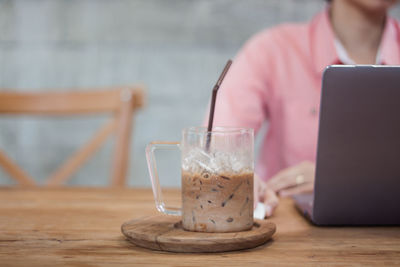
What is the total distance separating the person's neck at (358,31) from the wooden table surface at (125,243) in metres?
0.81

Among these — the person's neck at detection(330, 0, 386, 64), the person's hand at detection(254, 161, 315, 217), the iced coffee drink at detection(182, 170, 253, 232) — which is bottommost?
the person's hand at detection(254, 161, 315, 217)

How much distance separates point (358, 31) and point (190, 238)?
1.17 meters

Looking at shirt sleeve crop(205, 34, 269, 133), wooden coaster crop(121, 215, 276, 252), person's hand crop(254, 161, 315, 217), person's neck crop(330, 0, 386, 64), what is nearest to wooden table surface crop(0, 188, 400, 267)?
wooden coaster crop(121, 215, 276, 252)

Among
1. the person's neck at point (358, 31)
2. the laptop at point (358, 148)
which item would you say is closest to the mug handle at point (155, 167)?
the laptop at point (358, 148)

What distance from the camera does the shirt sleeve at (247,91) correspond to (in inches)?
51.9

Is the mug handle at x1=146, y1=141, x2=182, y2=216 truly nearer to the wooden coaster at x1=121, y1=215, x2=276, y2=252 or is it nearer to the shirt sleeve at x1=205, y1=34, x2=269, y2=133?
the wooden coaster at x1=121, y1=215, x2=276, y2=252

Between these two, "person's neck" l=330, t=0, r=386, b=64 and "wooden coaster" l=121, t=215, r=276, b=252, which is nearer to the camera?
"wooden coaster" l=121, t=215, r=276, b=252

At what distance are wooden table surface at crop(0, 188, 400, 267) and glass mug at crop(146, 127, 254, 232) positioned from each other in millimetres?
53

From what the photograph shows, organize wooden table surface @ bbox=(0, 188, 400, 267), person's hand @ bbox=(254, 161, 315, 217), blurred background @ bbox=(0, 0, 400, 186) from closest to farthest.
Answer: wooden table surface @ bbox=(0, 188, 400, 267), person's hand @ bbox=(254, 161, 315, 217), blurred background @ bbox=(0, 0, 400, 186)

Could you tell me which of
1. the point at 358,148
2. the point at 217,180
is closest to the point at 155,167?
the point at 217,180

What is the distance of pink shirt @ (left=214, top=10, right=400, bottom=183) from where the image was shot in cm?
139

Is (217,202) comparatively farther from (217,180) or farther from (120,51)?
(120,51)

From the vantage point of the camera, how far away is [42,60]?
2414mm

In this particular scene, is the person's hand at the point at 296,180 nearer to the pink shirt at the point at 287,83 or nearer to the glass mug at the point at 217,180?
the pink shirt at the point at 287,83
